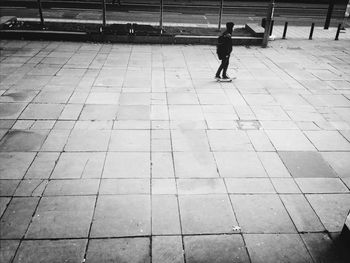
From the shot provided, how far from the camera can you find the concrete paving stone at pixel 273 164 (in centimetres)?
524

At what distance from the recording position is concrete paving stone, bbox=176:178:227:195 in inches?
187

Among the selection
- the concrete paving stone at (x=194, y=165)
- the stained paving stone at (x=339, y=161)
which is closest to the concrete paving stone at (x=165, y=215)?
the concrete paving stone at (x=194, y=165)

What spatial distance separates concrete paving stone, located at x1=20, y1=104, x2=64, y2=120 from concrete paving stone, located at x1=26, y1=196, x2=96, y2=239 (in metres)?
2.84

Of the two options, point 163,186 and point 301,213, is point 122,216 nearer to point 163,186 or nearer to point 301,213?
point 163,186

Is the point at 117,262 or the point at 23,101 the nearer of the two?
the point at 117,262

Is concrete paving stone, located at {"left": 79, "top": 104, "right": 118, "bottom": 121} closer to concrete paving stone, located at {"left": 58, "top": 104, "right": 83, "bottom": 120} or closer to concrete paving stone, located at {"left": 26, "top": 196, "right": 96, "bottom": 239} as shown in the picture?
concrete paving stone, located at {"left": 58, "top": 104, "right": 83, "bottom": 120}

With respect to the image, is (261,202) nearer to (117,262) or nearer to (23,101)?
(117,262)

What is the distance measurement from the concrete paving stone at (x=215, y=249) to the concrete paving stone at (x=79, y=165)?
2033 millimetres

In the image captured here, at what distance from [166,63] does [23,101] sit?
5238 mm

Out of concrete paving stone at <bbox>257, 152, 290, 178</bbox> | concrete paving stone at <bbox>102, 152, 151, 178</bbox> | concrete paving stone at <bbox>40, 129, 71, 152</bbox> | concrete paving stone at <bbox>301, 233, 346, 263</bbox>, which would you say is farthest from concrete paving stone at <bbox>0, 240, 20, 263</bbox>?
concrete paving stone at <bbox>257, 152, 290, 178</bbox>

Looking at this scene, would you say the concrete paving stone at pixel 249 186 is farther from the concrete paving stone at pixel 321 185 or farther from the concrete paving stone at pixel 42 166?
the concrete paving stone at pixel 42 166

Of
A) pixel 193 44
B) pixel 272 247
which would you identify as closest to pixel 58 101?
pixel 272 247

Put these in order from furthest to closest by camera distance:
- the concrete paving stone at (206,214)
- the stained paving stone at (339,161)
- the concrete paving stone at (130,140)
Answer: the concrete paving stone at (130,140) → the stained paving stone at (339,161) → the concrete paving stone at (206,214)

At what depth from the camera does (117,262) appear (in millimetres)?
3590
